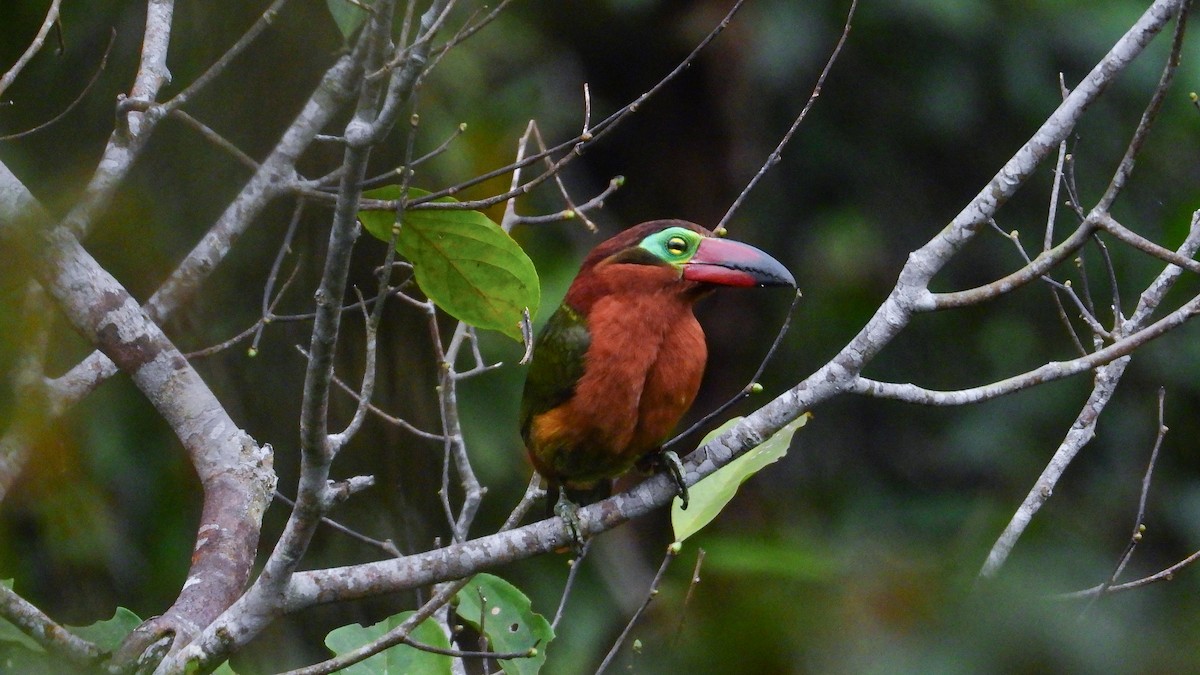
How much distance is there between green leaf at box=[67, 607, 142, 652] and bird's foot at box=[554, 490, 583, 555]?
0.84m

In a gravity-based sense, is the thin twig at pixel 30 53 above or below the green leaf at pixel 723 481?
above

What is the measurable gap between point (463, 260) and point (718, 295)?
311 centimetres

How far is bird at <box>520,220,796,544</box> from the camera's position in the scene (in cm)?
280

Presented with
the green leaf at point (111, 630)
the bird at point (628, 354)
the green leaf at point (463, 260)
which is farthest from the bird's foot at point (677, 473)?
the green leaf at point (111, 630)

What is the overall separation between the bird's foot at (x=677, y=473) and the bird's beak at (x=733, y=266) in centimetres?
43

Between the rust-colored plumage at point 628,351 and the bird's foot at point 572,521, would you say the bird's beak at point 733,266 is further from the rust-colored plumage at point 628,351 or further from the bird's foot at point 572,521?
the bird's foot at point 572,521

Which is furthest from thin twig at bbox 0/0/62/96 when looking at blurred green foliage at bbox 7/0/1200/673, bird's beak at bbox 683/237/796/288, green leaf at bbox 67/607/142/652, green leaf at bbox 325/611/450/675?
bird's beak at bbox 683/237/796/288

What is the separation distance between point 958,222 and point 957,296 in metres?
0.15

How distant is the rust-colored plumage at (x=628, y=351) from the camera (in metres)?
2.80

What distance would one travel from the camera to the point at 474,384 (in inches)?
168

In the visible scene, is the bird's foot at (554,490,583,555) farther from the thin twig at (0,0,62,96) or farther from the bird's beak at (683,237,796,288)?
the thin twig at (0,0,62,96)

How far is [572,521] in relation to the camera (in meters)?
2.58

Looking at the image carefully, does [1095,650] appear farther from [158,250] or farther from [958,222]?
[158,250]

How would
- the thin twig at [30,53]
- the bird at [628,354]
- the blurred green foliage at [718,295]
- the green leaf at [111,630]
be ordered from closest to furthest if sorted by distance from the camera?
1. the blurred green foliage at [718,295]
2. the green leaf at [111,630]
3. the thin twig at [30,53]
4. the bird at [628,354]
